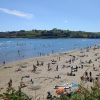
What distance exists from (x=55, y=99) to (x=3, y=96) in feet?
4.75

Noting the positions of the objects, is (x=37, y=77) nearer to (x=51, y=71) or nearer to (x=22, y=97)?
(x=51, y=71)

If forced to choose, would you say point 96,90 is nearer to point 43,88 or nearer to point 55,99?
point 55,99

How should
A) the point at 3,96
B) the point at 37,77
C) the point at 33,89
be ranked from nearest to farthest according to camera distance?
the point at 3,96 → the point at 33,89 → the point at 37,77

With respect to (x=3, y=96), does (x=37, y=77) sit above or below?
below

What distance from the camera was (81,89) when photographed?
631 centimetres

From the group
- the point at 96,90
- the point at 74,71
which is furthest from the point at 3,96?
the point at 74,71

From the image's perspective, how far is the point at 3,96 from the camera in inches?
225

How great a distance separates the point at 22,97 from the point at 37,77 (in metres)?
26.1

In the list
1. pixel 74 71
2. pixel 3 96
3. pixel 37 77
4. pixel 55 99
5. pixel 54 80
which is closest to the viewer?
pixel 3 96

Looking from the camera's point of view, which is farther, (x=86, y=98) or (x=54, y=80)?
(x=54, y=80)

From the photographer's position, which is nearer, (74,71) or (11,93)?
(11,93)

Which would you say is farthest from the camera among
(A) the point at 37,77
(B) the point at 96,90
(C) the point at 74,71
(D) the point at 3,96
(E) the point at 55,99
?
(C) the point at 74,71

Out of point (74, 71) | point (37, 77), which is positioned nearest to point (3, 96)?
point (37, 77)

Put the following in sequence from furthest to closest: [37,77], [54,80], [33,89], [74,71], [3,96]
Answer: [74,71] → [37,77] → [54,80] → [33,89] → [3,96]
